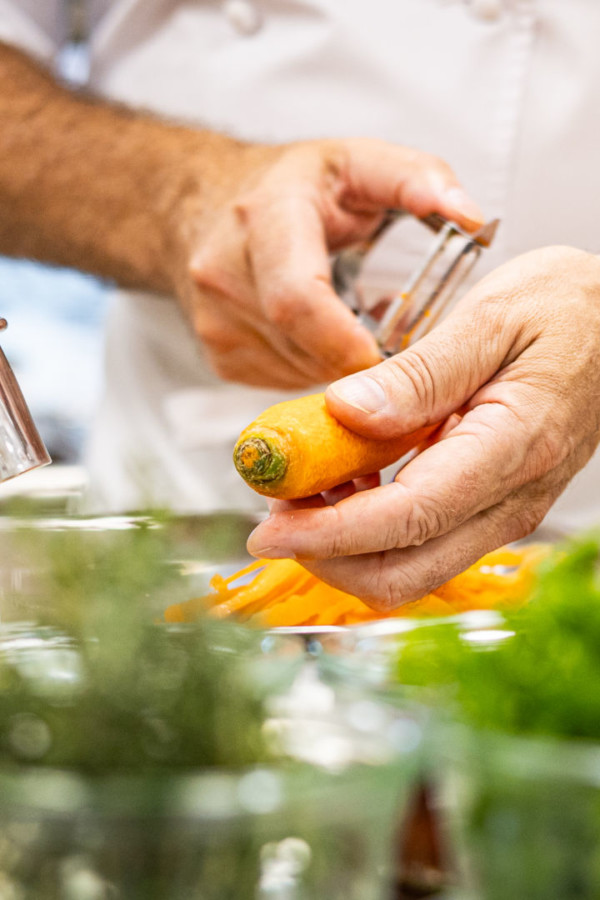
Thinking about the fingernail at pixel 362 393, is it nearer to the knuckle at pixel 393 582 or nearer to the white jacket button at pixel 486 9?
the knuckle at pixel 393 582

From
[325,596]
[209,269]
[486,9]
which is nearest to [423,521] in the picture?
[325,596]

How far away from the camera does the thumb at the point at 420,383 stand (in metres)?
0.54

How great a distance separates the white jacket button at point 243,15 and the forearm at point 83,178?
6.4 inches

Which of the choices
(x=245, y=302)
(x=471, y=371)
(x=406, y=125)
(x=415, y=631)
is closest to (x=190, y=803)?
(x=415, y=631)

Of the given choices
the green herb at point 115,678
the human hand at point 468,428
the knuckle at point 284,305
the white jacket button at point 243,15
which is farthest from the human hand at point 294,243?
the green herb at point 115,678

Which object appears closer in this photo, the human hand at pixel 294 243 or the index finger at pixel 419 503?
the index finger at pixel 419 503

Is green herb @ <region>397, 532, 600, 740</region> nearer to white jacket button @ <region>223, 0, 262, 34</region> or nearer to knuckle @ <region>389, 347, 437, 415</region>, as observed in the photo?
knuckle @ <region>389, 347, 437, 415</region>

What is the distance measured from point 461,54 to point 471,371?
66 cm

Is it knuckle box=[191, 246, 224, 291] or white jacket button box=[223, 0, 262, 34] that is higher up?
white jacket button box=[223, 0, 262, 34]

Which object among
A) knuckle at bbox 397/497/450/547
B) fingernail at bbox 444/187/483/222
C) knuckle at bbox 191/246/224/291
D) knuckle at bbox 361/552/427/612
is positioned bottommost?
knuckle at bbox 361/552/427/612

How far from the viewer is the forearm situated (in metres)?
1.09

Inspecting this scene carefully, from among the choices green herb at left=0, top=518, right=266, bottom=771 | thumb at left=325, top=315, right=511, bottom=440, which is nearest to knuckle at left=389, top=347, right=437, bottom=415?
thumb at left=325, top=315, right=511, bottom=440

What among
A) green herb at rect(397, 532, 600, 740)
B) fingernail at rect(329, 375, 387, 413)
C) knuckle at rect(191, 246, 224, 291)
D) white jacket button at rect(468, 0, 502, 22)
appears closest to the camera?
green herb at rect(397, 532, 600, 740)

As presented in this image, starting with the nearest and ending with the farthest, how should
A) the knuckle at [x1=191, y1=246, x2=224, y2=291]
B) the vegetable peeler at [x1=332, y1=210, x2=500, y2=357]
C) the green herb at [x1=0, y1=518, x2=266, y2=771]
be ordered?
the green herb at [x1=0, y1=518, x2=266, y2=771] → the vegetable peeler at [x1=332, y1=210, x2=500, y2=357] → the knuckle at [x1=191, y1=246, x2=224, y2=291]
